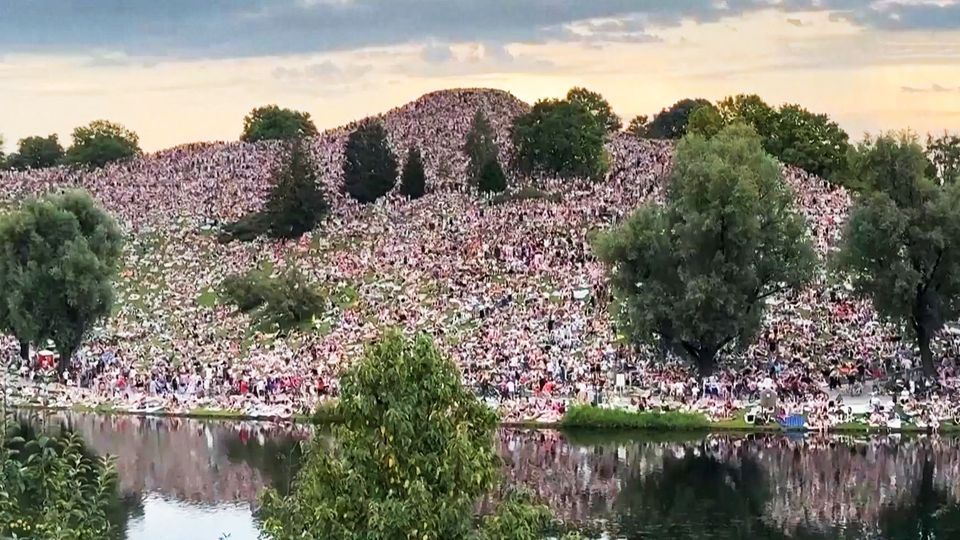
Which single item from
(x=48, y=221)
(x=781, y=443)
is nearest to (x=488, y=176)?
(x=48, y=221)

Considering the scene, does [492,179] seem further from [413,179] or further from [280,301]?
[280,301]

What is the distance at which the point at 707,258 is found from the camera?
5356cm

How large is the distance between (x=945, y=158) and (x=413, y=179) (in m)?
36.5

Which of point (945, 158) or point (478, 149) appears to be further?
point (478, 149)

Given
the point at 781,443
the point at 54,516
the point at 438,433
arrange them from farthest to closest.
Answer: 1. the point at 781,443
2. the point at 438,433
3. the point at 54,516

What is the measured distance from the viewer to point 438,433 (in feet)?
52.9

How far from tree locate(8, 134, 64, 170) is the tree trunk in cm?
10262

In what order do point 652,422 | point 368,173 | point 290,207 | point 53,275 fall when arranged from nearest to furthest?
point 652,422
point 53,275
point 290,207
point 368,173

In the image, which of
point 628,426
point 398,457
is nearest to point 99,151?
point 628,426

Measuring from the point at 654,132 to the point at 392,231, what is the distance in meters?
67.1

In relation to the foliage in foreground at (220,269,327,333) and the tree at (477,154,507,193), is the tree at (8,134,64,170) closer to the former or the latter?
the tree at (477,154,507,193)

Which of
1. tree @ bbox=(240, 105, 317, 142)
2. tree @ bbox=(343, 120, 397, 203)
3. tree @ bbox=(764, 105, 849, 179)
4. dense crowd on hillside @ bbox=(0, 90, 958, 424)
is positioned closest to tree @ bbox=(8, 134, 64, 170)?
tree @ bbox=(240, 105, 317, 142)

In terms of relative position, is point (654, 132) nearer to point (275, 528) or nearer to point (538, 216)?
point (538, 216)

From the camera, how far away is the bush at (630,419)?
47125 millimetres
